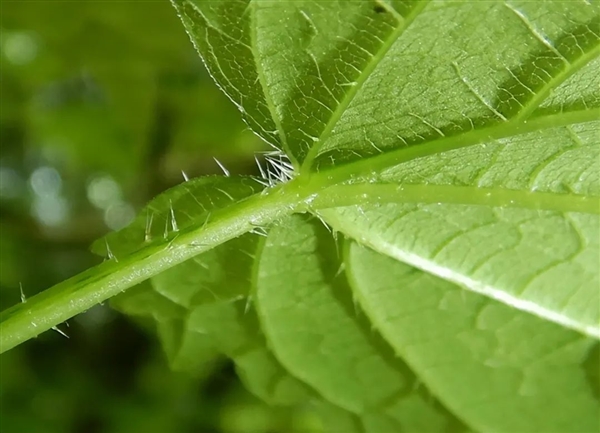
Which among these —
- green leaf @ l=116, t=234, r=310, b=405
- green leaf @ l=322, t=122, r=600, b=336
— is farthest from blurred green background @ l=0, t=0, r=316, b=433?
green leaf @ l=322, t=122, r=600, b=336

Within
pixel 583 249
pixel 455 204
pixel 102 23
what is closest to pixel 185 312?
pixel 455 204

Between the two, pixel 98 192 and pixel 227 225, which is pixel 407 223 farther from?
pixel 98 192

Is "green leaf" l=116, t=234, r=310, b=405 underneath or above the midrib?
underneath

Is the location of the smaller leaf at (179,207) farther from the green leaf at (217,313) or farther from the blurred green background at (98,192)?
the blurred green background at (98,192)

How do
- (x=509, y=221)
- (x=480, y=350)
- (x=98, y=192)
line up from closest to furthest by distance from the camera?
(x=509, y=221), (x=480, y=350), (x=98, y=192)

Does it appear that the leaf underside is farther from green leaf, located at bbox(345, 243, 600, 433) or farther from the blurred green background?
the blurred green background

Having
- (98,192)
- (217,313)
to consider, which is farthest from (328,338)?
(98,192)

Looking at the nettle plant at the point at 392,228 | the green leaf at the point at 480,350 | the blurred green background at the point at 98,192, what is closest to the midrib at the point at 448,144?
the nettle plant at the point at 392,228
